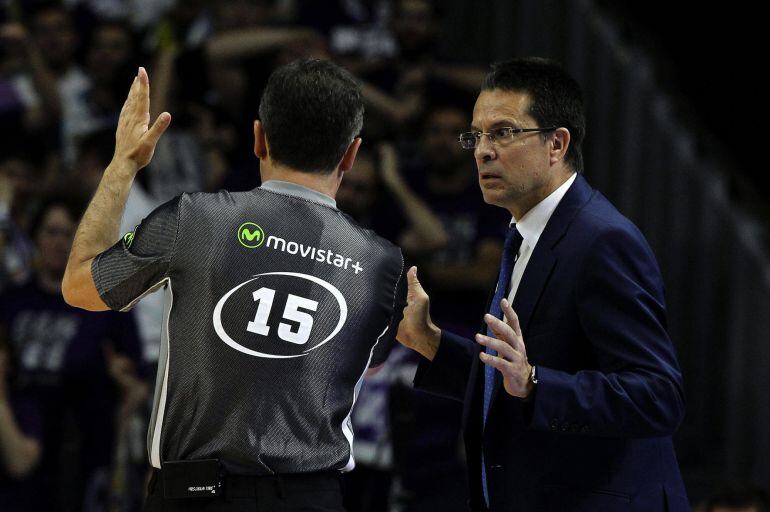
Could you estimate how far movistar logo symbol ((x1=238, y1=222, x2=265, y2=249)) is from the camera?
304 cm

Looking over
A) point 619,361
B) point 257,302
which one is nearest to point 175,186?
point 257,302

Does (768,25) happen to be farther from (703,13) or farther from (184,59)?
(184,59)

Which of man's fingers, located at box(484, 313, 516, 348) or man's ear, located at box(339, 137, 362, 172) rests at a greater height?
man's ear, located at box(339, 137, 362, 172)

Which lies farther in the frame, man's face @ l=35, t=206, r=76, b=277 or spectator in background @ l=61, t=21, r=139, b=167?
spectator in background @ l=61, t=21, r=139, b=167

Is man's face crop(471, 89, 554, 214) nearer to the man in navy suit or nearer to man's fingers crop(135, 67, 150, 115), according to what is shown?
the man in navy suit

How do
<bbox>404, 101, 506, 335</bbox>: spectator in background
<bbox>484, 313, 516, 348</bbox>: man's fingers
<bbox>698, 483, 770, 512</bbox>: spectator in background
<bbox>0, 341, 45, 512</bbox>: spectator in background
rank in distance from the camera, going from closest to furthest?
<bbox>484, 313, 516, 348</bbox>: man's fingers → <bbox>698, 483, 770, 512</bbox>: spectator in background → <bbox>0, 341, 45, 512</bbox>: spectator in background → <bbox>404, 101, 506, 335</bbox>: spectator in background

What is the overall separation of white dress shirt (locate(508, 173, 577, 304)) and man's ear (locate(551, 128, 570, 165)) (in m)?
0.09

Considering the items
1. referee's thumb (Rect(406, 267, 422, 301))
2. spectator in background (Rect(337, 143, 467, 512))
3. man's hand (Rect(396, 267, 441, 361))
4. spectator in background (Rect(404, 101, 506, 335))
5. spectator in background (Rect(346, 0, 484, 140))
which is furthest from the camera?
spectator in background (Rect(346, 0, 484, 140))

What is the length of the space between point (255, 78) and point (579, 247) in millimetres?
5202

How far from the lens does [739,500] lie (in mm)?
4676

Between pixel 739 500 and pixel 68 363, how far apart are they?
3764 mm

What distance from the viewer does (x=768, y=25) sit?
761 cm

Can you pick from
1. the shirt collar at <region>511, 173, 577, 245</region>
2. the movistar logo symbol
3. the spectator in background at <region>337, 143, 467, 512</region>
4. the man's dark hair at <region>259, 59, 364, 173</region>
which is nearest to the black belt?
the movistar logo symbol

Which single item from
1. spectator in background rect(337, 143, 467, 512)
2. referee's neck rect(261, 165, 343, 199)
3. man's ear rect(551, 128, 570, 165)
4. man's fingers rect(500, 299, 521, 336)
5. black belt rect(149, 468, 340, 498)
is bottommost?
spectator in background rect(337, 143, 467, 512)
